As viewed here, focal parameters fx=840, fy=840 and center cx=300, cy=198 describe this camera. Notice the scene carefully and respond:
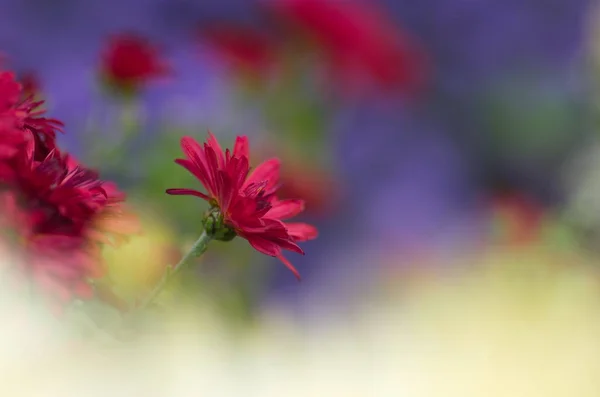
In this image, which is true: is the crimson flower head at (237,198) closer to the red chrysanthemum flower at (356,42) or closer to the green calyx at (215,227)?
the green calyx at (215,227)

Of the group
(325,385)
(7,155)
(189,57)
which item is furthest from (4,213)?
(189,57)

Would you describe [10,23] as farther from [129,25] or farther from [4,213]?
[4,213]

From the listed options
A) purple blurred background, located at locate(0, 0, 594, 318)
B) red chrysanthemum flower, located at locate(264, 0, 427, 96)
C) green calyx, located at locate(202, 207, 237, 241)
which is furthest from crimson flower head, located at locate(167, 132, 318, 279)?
red chrysanthemum flower, located at locate(264, 0, 427, 96)

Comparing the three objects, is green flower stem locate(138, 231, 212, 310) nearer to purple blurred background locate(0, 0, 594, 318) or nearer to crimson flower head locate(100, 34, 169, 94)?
crimson flower head locate(100, 34, 169, 94)

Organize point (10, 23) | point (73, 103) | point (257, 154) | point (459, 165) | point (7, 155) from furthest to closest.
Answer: point (459, 165) → point (10, 23) → point (73, 103) → point (257, 154) → point (7, 155)

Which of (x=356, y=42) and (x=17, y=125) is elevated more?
(x=356, y=42)

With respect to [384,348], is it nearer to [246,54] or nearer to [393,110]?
[246,54]

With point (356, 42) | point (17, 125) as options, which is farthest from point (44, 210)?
point (356, 42)
